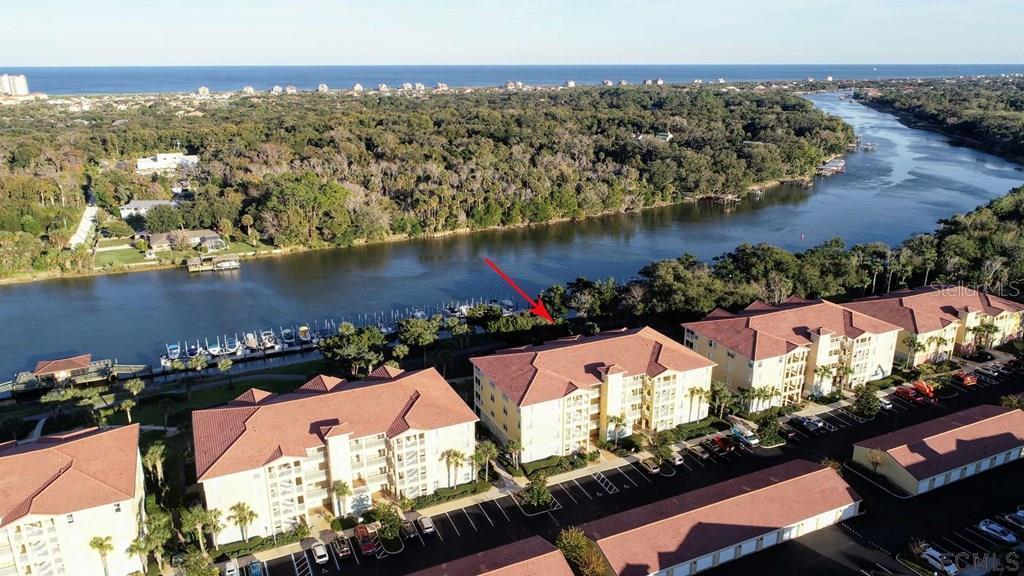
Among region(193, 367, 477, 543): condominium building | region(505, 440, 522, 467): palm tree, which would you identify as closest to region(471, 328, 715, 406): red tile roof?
region(505, 440, 522, 467): palm tree

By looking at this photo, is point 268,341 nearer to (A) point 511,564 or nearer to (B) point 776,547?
(A) point 511,564

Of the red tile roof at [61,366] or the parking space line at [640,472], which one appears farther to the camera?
the red tile roof at [61,366]

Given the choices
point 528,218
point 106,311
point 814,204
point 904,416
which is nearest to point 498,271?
point 528,218

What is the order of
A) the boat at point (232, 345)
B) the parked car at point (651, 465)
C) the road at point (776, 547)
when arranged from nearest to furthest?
the road at point (776, 547) < the parked car at point (651, 465) < the boat at point (232, 345)

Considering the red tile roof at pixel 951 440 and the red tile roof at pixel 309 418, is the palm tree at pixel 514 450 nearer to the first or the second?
the red tile roof at pixel 309 418

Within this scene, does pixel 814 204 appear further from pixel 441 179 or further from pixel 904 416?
pixel 904 416

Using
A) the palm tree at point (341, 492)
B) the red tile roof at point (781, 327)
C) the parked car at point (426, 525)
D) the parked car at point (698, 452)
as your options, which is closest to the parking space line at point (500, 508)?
the parked car at point (426, 525)

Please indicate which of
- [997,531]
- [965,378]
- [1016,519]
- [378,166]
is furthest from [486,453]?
[378,166]

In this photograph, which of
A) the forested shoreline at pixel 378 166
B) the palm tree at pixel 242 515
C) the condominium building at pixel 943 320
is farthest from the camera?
the forested shoreline at pixel 378 166
